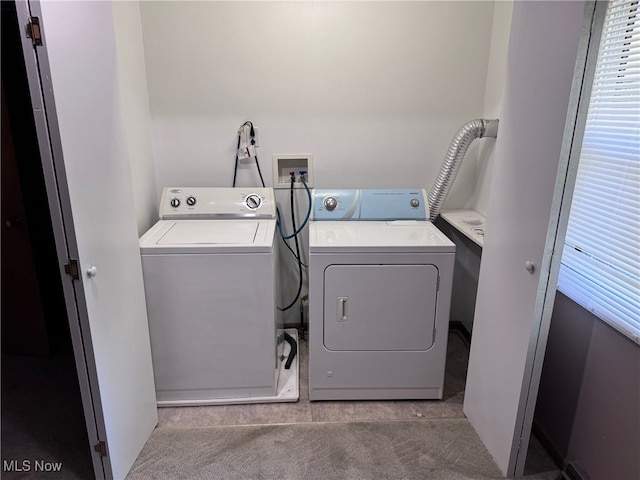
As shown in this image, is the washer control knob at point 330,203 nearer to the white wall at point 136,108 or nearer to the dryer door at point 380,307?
the dryer door at point 380,307

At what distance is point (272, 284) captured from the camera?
6.50 ft

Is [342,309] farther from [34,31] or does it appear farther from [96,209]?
[34,31]

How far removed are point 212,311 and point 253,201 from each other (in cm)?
73

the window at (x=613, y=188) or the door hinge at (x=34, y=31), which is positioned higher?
the door hinge at (x=34, y=31)

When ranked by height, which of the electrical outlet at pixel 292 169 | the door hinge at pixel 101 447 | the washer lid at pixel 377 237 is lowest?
the door hinge at pixel 101 447

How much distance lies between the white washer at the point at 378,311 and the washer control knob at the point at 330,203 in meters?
0.20

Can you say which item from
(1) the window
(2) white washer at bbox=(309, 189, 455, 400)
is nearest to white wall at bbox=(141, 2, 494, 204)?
(2) white washer at bbox=(309, 189, 455, 400)

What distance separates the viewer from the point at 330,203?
243 centimetres

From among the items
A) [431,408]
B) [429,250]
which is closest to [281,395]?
[431,408]

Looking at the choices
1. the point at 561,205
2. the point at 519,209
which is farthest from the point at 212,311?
the point at 561,205

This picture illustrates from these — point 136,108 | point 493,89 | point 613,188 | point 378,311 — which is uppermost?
point 493,89

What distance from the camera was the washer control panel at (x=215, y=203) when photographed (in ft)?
7.77

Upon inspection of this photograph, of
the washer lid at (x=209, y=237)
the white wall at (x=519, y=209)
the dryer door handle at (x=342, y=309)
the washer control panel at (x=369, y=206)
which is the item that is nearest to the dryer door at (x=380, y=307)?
the dryer door handle at (x=342, y=309)

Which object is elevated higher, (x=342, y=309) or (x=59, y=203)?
(x=59, y=203)
